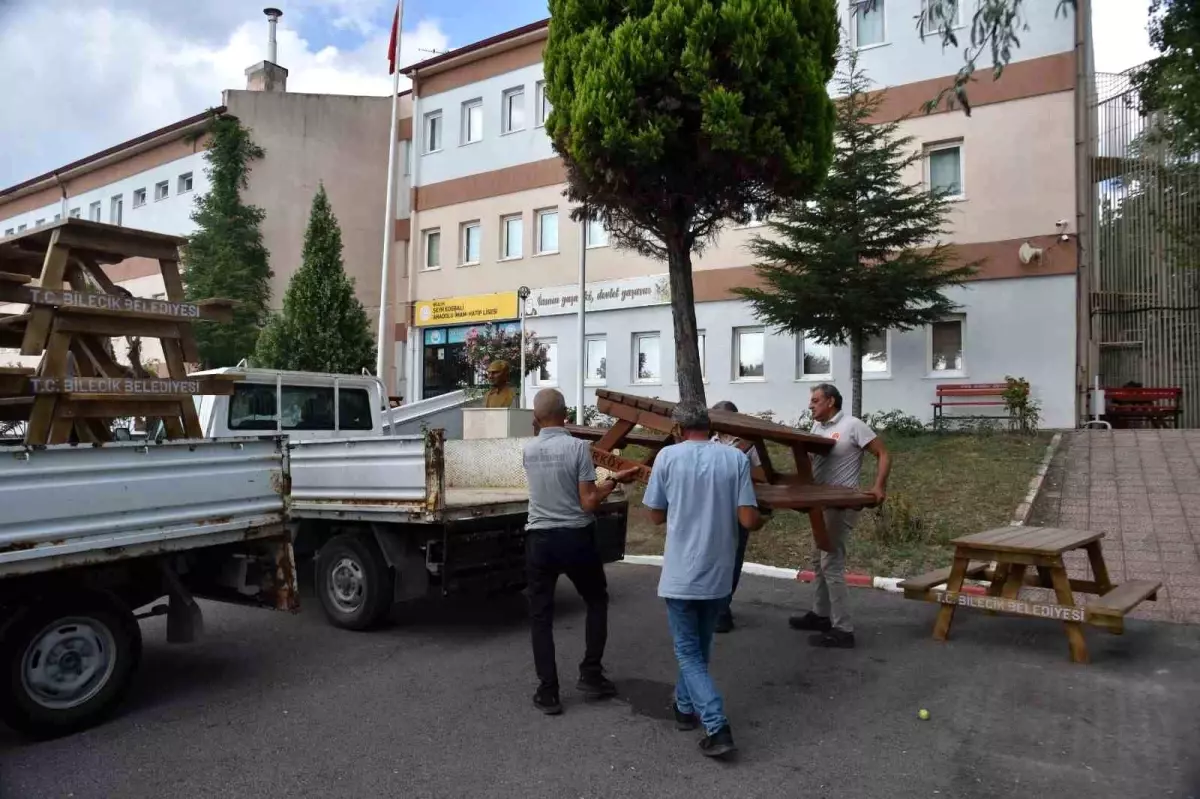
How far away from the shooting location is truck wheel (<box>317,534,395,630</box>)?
649cm

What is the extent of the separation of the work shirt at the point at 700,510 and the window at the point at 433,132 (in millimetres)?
24138

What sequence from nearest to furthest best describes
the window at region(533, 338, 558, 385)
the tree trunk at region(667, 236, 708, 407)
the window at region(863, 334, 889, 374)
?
1. the tree trunk at region(667, 236, 708, 407)
2. the window at region(863, 334, 889, 374)
3. the window at region(533, 338, 558, 385)

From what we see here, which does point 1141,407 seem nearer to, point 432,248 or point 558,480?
point 558,480

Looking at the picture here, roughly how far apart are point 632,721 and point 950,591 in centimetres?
282

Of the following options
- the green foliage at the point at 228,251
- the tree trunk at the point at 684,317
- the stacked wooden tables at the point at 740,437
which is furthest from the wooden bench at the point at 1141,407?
the green foliage at the point at 228,251

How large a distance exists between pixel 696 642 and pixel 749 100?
7.82 m

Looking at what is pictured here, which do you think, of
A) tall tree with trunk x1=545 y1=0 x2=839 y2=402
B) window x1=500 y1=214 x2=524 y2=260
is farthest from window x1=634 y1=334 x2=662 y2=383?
tall tree with trunk x1=545 y1=0 x2=839 y2=402

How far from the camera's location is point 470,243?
84.7ft

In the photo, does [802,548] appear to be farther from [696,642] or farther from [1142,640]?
[696,642]

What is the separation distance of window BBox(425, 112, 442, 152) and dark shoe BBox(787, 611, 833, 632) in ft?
75.0

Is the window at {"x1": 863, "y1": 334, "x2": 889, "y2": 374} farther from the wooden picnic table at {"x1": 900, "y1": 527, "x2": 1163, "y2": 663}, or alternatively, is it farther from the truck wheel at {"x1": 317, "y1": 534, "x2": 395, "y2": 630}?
the truck wheel at {"x1": 317, "y1": 534, "x2": 395, "y2": 630}

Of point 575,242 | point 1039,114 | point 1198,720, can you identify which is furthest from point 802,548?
point 575,242

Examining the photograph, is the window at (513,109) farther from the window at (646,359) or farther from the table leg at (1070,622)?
the table leg at (1070,622)

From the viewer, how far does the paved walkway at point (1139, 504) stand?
8.13 metres
